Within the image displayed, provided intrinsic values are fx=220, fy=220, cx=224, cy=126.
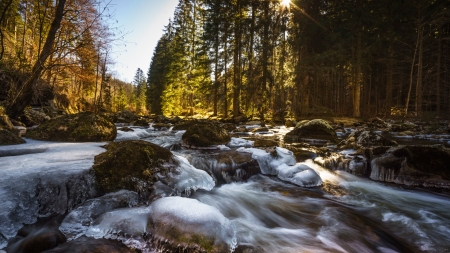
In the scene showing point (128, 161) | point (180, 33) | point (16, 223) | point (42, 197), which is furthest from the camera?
point (180, 33)

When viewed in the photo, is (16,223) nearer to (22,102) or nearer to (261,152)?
(261,152)

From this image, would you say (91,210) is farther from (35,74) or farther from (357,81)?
(357,81)

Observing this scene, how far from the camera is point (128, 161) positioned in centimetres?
338

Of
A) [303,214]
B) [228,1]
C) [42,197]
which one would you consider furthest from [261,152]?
[228,1]

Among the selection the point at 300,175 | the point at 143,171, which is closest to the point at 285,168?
the point at 300,175

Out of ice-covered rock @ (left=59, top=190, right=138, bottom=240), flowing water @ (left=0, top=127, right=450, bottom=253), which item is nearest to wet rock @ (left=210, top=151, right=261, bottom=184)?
flowing water @ (left=0, top=127, right=450, bottom=253)

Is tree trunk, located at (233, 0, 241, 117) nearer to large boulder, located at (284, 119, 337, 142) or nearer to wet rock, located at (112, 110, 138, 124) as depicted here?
wet rock, located at (112, 110, 138, 124)

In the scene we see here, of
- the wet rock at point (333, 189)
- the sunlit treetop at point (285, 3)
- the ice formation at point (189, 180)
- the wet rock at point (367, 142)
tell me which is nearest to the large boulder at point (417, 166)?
the wet rock at point (333, 189)

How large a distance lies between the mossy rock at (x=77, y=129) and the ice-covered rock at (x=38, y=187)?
2030 mm

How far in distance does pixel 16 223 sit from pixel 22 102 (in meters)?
6.66

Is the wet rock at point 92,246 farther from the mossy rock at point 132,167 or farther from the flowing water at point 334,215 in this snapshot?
the flowing water at point 334,215

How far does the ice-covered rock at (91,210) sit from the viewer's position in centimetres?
237

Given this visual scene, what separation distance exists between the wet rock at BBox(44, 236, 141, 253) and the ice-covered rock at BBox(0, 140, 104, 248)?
528mm

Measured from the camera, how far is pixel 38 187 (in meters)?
2.54
